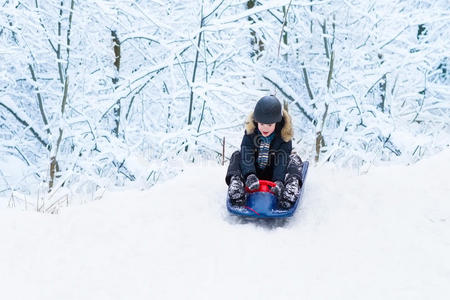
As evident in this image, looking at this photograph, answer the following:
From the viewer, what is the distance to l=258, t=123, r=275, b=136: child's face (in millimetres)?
3570

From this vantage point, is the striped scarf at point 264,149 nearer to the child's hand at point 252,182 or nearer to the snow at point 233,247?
the child's hand at point 252,182

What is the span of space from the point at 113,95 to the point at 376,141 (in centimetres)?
364

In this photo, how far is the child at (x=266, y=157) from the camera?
136 inches

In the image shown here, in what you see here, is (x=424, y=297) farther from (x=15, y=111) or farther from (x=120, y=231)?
(x=15, y=111)

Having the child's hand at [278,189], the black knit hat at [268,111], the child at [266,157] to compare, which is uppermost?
the black knit hat at [268,111]

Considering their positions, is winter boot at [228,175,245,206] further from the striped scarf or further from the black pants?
the striped scarf

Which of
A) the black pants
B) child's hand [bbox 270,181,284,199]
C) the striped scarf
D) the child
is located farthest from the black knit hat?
child's hand [bbox 270,181,284,199]

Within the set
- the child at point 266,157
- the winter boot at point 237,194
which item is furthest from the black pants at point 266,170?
the winter boot at point 237,194

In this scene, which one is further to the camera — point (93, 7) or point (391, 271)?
point (93, 7)

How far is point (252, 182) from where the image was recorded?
11.4 feet

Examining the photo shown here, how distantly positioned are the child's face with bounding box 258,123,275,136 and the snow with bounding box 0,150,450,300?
25.5 inches

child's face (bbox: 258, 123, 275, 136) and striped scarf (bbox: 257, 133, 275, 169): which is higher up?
child's face (bbox: 258, 123, 275, 136)

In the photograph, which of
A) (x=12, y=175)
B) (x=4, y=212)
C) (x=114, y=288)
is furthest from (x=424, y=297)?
(x=12, y=175)

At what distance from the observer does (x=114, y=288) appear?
2.38m
